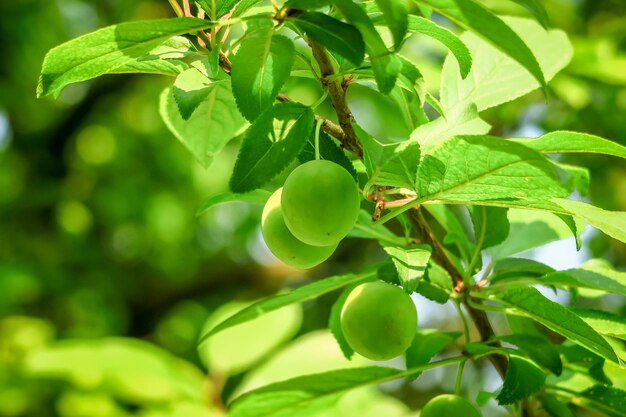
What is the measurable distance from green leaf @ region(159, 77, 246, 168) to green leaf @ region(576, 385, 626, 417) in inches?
17.0

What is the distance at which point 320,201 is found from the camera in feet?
1.71

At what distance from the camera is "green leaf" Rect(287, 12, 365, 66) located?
19.0 inches

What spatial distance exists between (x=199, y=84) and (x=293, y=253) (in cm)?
16

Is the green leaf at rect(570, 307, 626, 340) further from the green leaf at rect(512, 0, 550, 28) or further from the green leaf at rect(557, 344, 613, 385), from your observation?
the green leaf at rect(512, 0, 550, 28)

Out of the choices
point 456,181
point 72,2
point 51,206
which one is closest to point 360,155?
point 456,181

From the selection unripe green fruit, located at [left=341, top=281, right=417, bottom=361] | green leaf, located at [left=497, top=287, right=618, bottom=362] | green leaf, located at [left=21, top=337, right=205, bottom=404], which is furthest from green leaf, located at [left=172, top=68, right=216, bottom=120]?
green leaf, located at [left=21, top=337, right=205, bottom=404]

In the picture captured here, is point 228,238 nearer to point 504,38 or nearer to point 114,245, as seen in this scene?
point 114,245

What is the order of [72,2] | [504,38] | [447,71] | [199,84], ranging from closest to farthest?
[504,38] → [199,84] → [447,71] → [72,2]

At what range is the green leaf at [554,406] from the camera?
67 cm

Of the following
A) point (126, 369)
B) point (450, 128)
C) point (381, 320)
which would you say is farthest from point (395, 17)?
point (126, 369)

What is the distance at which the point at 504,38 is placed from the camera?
452 mm

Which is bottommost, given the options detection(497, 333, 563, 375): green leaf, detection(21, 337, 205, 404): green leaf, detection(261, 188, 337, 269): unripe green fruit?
detection(21, 337, 205, 404): green leaf

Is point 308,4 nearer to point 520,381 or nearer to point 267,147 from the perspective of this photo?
point 267,147

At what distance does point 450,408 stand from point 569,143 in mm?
243
